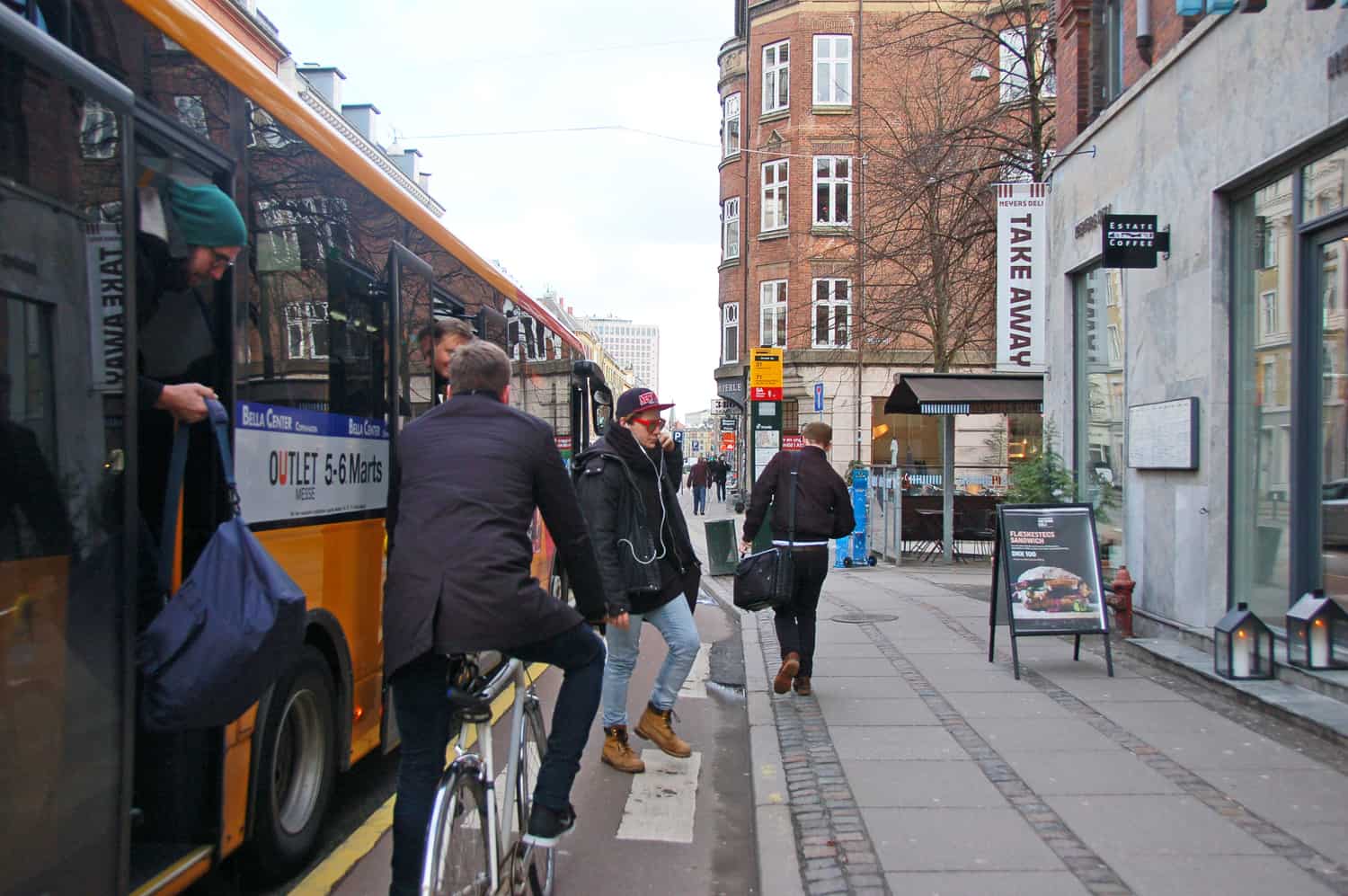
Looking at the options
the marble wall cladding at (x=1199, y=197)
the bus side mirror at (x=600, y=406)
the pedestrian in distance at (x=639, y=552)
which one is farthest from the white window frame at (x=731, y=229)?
the pedestrian in distance at (x=639, y=552)

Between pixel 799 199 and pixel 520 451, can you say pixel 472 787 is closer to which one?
pixel 520 451

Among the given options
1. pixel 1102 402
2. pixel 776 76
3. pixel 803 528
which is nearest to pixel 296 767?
pixel 803 528

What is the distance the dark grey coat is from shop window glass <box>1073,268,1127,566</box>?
8108 millimetres

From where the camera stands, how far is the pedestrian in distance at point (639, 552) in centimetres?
558

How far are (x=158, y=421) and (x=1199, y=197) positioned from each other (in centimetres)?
793

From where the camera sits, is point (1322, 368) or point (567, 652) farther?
point (1322, 368)

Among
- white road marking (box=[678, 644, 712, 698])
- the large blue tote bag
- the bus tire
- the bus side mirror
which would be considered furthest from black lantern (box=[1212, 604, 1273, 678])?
the bus side mirror

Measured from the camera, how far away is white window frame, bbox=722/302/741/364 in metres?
41.7

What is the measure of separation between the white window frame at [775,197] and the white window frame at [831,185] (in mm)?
949

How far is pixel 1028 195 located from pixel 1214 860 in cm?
958

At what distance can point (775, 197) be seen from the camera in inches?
1558

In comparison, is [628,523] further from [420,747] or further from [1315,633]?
[1315,633]

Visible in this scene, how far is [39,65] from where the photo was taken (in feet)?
9.43

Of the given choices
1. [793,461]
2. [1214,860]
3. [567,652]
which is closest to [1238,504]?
[793,461]
